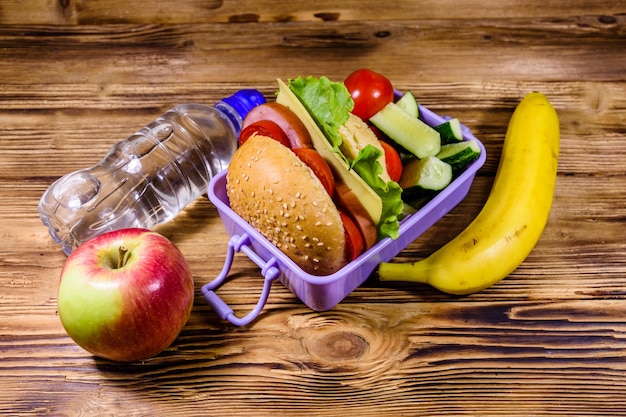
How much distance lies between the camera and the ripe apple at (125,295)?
85cm

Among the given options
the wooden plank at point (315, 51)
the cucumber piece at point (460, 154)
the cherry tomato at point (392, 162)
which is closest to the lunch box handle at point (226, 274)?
the cherry tomato at point (392, 162)

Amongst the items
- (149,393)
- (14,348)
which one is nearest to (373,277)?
(149,393)

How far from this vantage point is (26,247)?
1098mm

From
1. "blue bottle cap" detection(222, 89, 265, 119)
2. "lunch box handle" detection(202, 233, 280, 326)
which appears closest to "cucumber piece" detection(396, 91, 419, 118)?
"blue bottle cap" detection(222, 89, 265, 119)

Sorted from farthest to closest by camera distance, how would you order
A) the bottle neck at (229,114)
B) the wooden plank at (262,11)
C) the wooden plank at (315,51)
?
the wooden plank at (262,11) → the wooden plank at (315,51) → the bottle neck at (229,114)

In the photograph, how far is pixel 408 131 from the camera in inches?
41.3

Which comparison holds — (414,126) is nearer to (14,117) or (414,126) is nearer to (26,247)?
(26,247)

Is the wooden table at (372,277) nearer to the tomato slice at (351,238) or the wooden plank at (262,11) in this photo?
the wooden plank at (262,11)

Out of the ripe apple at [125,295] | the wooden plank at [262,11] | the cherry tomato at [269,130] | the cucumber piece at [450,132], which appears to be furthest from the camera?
the wooden plank at [262,11]

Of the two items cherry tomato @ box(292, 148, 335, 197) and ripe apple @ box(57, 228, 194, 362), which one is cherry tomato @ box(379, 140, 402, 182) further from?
ripe apple @ box(57, 228, 194, 362)

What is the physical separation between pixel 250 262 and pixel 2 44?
817 mm

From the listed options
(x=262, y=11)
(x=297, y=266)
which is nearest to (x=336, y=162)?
(x=297, y=266)

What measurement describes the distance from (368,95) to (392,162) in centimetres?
15

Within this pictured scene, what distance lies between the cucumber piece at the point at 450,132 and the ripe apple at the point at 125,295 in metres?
0.47
